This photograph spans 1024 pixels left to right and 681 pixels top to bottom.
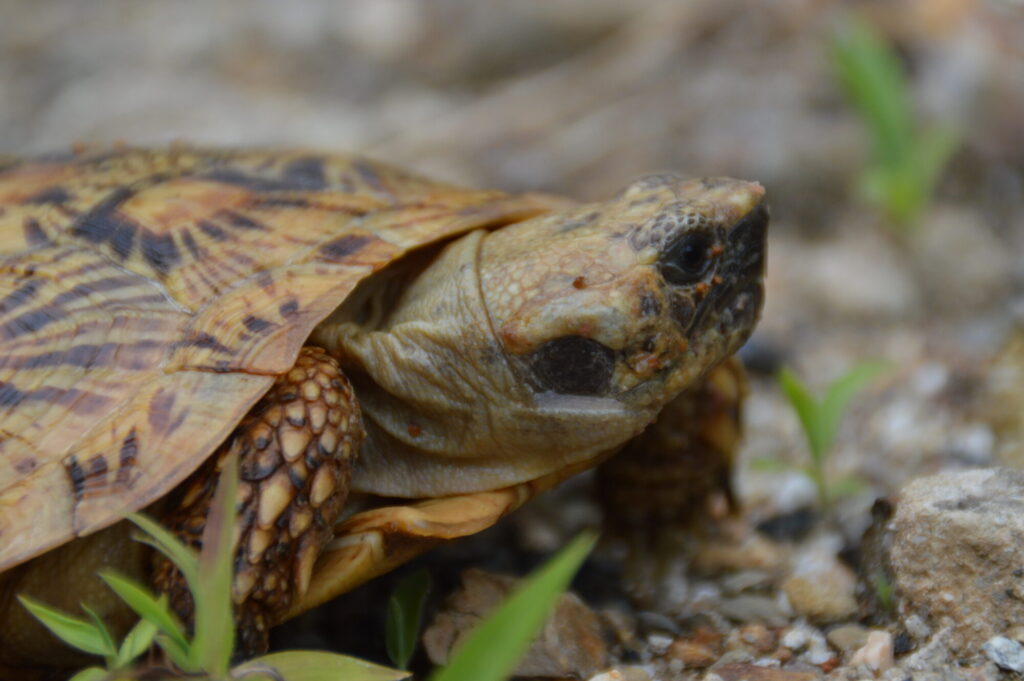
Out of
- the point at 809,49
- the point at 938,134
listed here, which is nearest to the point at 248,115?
the point at 809,49

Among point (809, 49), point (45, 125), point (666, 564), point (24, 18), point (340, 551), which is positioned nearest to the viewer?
point (340, 551)

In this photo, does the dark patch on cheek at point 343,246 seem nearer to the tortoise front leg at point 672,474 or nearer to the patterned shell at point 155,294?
the patterned shell at point 155,294

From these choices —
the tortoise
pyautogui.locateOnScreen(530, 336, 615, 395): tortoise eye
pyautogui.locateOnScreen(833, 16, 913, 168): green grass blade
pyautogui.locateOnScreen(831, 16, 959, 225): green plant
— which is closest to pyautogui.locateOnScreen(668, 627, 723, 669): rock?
the tortoise

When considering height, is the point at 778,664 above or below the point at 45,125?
below

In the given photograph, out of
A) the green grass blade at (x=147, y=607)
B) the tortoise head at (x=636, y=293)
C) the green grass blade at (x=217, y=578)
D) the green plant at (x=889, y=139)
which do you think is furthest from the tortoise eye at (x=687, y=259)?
the green plant at (x=889, y=139)

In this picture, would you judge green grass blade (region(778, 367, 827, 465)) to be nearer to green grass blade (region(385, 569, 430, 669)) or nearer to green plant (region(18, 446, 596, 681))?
green grass blade (region(385, 569, 430, 669))

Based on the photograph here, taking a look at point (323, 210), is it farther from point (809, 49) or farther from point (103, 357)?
point (809, 49)
